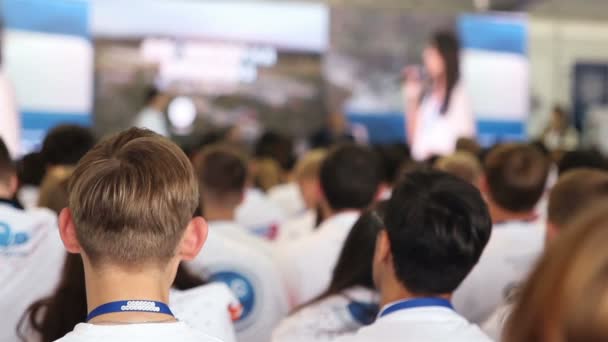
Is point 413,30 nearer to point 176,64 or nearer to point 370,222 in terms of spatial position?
point 176,64

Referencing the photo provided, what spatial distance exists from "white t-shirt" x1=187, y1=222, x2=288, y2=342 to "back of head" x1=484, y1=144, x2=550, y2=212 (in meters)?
0.88

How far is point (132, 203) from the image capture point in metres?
1.18

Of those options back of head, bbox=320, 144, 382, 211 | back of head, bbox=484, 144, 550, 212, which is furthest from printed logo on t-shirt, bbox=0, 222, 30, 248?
back of head, bbox=484, 144, 550, 212

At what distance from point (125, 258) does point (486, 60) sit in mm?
10012

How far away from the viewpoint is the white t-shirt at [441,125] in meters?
9.29

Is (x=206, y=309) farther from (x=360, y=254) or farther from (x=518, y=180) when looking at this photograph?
(x=518, y=180)

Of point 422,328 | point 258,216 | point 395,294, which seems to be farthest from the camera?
point 258,216

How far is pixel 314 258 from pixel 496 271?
638 millimetres

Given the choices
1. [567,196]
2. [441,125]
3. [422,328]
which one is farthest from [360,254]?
[441,125]

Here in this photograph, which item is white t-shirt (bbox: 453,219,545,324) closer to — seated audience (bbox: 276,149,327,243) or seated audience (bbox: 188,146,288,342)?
seated audience (bbox: 188,146,288,342)

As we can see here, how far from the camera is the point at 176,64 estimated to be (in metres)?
9.38

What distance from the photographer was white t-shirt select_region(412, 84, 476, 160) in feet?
30.5

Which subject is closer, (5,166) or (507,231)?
(5,166)

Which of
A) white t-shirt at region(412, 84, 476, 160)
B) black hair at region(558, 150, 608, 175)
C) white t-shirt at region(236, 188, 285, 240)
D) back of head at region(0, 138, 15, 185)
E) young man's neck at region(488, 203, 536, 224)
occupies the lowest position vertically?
white t-shirt at region(412, 84, 476, 160)
